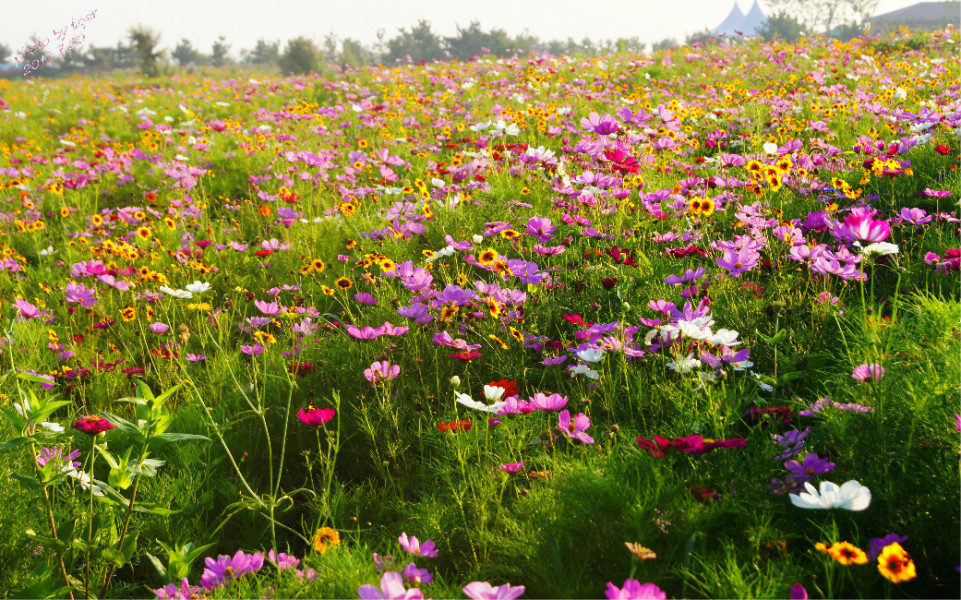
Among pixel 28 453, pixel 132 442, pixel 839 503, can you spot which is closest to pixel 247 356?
pixel 132 442

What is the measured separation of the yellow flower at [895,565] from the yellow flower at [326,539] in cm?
95

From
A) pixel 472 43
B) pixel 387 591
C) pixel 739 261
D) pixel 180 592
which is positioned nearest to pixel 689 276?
pixel 739 261

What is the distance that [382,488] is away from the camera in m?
1.62

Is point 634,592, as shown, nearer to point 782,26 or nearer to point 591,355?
point 591,355

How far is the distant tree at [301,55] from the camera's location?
60.2 feet

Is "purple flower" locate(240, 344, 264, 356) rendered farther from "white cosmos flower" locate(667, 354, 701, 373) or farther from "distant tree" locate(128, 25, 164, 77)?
"distant tree" locate(128, 25, 164, 77)

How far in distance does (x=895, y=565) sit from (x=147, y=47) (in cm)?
1793

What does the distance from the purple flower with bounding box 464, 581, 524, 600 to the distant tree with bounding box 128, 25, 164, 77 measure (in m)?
17.0

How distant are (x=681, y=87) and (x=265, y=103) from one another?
16.8ft

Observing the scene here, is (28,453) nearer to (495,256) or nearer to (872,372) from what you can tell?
(495,256)

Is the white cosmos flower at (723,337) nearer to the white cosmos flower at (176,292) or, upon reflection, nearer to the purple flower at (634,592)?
the purple flower at (634,592)

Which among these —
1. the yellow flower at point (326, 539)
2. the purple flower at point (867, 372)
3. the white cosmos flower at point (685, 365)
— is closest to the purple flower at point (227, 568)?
the yellow flower at point (326, 539)

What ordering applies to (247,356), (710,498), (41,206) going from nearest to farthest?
(710,498) → (247,356) → (41,206)

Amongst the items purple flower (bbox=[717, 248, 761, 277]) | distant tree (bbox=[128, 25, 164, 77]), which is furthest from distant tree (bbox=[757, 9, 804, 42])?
purple flower (bbox=[717, 248, 761, 277])
